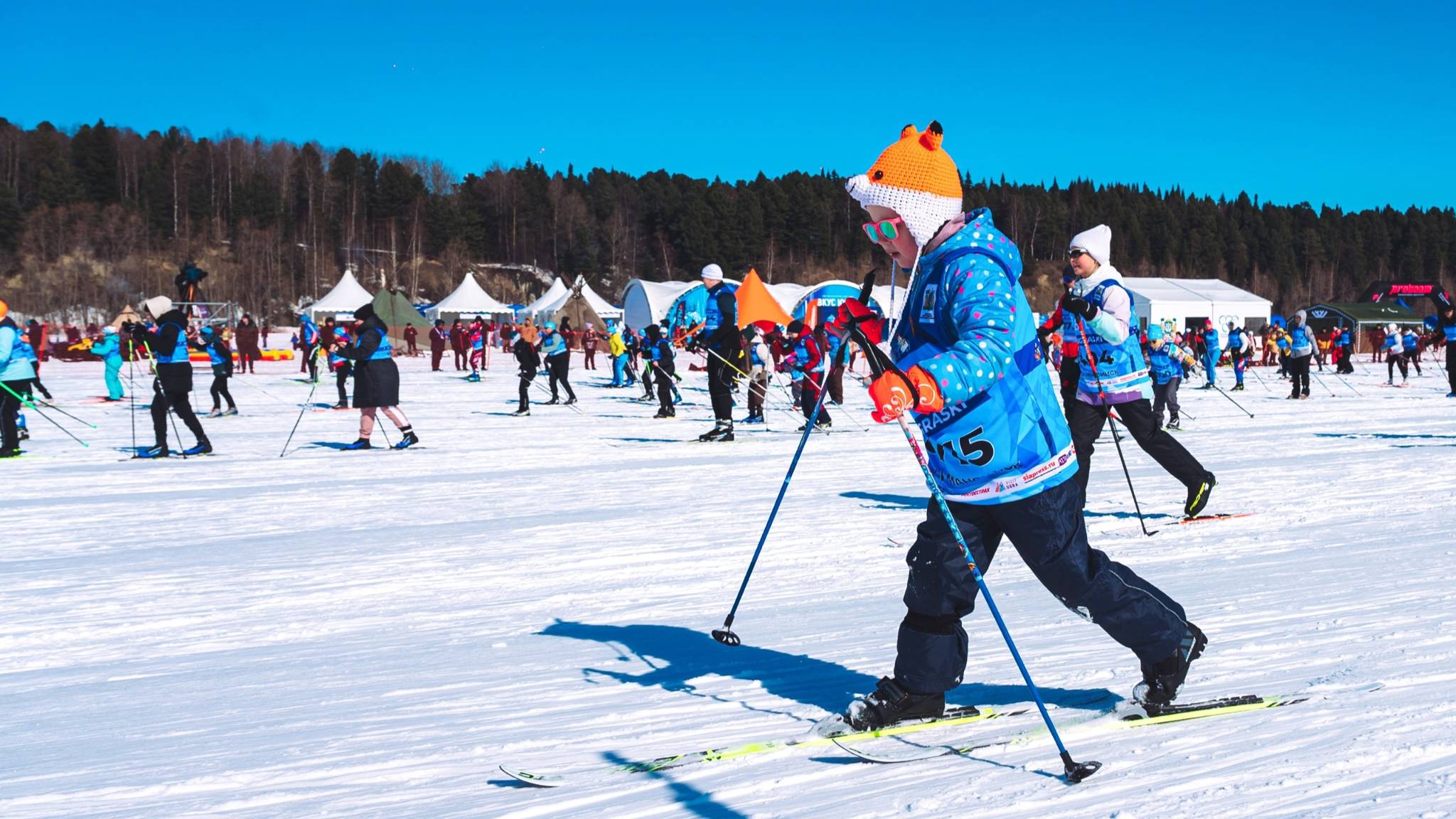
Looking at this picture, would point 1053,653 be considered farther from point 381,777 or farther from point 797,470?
point 797,470

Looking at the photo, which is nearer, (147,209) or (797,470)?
(797,470)

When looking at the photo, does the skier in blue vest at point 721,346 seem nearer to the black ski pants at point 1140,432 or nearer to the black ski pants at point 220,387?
the black ski pants at point 1140,432

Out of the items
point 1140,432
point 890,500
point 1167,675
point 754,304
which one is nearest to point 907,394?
point 1167,675

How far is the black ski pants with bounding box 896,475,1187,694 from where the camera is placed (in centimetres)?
266

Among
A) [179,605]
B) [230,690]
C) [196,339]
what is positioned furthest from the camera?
[196,339]

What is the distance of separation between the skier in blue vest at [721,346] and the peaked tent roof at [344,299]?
27.8 meters

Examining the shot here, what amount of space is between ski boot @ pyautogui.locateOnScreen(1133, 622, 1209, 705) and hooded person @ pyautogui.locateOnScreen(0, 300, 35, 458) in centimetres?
1100

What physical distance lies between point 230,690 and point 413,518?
363 centimetres

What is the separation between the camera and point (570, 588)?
5.00m

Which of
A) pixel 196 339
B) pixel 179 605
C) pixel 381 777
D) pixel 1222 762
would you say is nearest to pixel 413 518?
pixel 179 605

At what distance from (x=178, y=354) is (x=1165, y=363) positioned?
1028 centimetres

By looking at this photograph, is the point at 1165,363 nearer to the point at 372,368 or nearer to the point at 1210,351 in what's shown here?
the point at 372,368

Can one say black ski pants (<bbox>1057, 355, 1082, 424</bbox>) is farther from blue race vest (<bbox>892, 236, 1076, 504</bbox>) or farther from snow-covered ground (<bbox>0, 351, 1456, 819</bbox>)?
blue race vest (<bbox>892, 236, 1076, 504</bbox>)

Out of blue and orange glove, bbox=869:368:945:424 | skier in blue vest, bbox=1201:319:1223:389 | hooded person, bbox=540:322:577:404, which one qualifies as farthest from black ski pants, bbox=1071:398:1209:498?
skier in blue vest, bbox=1201:319:1223:389
